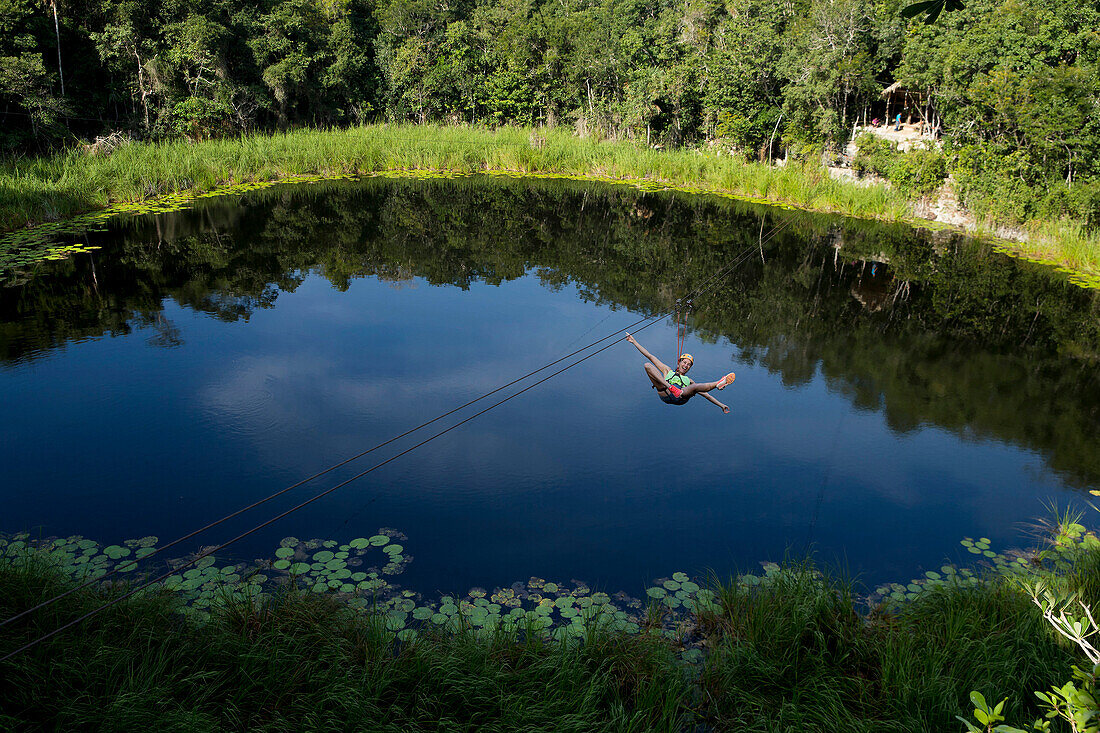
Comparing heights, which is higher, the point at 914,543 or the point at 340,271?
the point at 340,271

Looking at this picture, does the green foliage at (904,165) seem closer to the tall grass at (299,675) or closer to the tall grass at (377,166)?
the tall grass at (377,166)

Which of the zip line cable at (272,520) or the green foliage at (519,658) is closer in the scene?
the zip line cable at (272,520)

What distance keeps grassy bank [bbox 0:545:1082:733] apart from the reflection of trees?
4.11m

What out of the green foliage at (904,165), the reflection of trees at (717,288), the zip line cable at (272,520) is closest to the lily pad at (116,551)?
the zip line cable at (272,520)

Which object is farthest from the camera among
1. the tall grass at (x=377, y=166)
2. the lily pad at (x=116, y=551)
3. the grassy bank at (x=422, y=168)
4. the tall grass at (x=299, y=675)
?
the tall grass at (x=377, y=166)

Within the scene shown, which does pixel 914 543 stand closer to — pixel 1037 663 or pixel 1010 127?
pixel 1037 663

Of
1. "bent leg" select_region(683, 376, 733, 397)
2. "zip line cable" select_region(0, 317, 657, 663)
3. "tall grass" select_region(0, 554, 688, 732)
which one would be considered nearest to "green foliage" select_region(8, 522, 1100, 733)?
"tall grass" select_region(0, 554, 688, 732)

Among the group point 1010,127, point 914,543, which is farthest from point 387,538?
point 1010,127

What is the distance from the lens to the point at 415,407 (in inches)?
309

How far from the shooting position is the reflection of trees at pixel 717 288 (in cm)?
895

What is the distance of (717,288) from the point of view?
12555 mm

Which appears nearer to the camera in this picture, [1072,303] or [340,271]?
[1072,303]

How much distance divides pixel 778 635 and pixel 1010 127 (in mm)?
15742

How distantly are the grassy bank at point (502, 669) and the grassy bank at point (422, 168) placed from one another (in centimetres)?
1217
